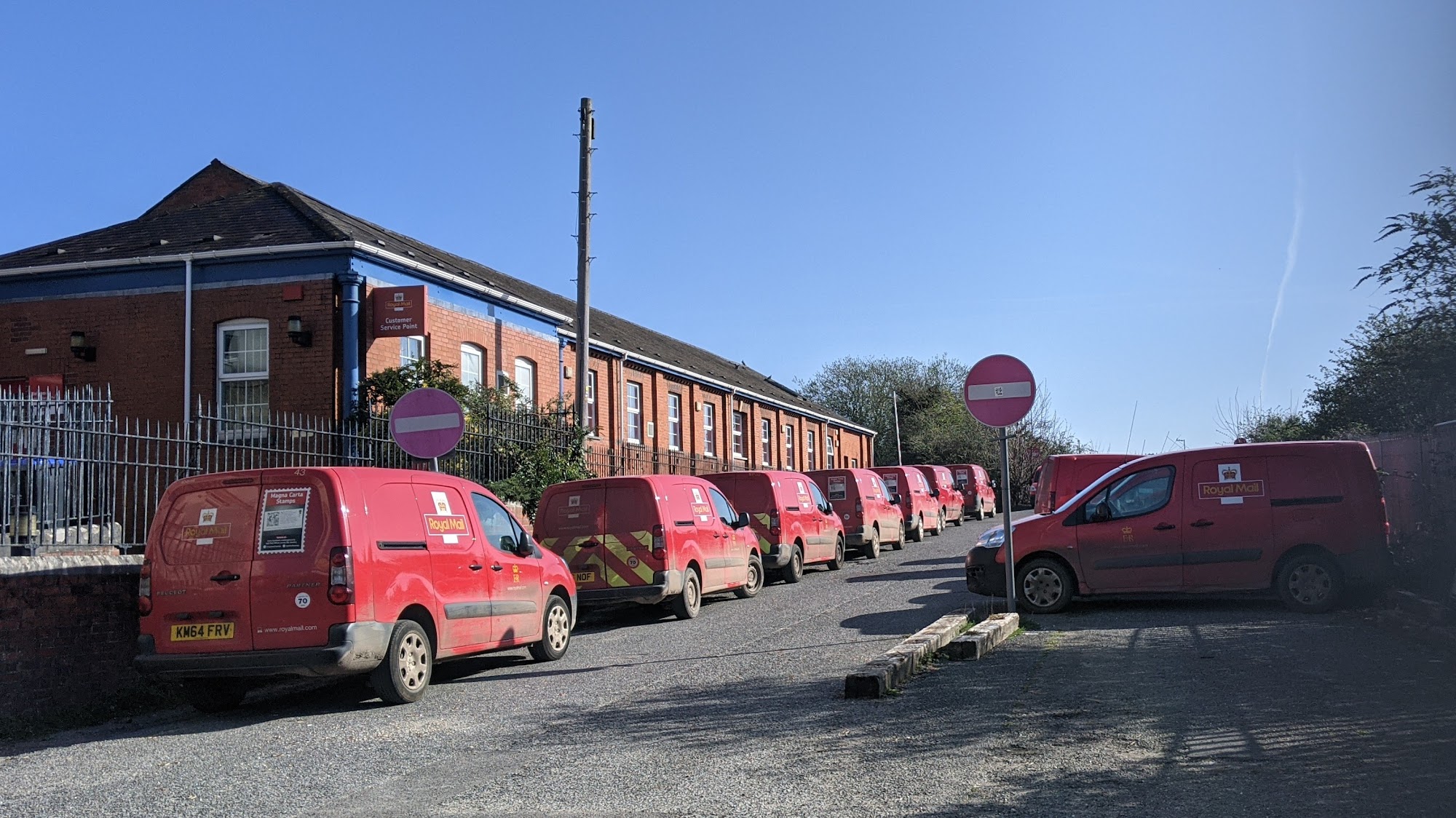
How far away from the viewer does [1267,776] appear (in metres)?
6.00

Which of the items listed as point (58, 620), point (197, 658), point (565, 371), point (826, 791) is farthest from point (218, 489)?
point (565, 371)

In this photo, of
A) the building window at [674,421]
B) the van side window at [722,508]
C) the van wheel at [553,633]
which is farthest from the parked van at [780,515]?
the building window at [674,421]

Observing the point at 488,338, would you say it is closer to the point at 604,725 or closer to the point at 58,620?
the point at 58,620

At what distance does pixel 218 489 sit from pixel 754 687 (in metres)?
4.34

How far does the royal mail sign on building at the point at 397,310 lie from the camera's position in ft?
64.1

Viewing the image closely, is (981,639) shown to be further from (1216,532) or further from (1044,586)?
(1216,532)

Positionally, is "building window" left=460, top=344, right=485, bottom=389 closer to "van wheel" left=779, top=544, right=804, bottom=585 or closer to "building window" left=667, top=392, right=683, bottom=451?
"van wheel" left=779, top=544, right=804, bottom=585

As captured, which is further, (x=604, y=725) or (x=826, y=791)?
(x=604, y=725)

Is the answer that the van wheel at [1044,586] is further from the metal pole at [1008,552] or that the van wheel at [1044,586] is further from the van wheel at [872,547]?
the van wheel at [872,547]

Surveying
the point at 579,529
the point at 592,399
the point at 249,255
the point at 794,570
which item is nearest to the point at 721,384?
the point at 592,399

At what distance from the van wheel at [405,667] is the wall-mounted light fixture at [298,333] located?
1085 cm

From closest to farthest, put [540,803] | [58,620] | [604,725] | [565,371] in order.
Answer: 1. [540,803]
2. [604,725]
3. [58,620]
4. [565,371]

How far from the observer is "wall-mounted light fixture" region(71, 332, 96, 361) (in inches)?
795

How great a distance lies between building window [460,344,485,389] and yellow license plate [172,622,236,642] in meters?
13.4
